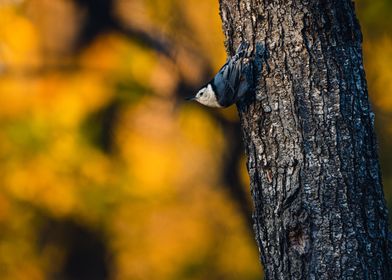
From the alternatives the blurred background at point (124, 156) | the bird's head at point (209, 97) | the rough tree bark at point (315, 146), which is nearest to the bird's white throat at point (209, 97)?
the bird's head at point (209, 97)

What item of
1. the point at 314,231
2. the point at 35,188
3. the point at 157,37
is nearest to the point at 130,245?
the point at 35,188

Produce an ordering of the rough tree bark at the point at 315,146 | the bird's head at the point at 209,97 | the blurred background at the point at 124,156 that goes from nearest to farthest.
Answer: the rough tree bark at the point at 315,146 → the bird's head at the point at 209,97 → the blurred background at the point at 124,156

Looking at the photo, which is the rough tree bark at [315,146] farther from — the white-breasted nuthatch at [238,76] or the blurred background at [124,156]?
the blurred background at [124,156]

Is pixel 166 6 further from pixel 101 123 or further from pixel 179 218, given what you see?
pixel 179 218

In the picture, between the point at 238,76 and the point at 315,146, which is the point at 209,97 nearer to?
the point at 238,76

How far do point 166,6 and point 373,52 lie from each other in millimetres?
1286

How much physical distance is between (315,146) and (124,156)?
3107 mm

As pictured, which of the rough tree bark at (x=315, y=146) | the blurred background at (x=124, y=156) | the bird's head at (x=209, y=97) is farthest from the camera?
the blurred background at (x=124, y=156)

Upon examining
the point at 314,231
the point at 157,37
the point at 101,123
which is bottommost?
the point at 314,231

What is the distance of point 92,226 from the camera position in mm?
5375

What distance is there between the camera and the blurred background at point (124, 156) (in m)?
5.26

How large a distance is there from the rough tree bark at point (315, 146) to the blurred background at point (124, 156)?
9.55 ft

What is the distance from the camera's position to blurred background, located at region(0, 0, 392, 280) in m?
5.26

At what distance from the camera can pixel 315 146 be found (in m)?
2.30
